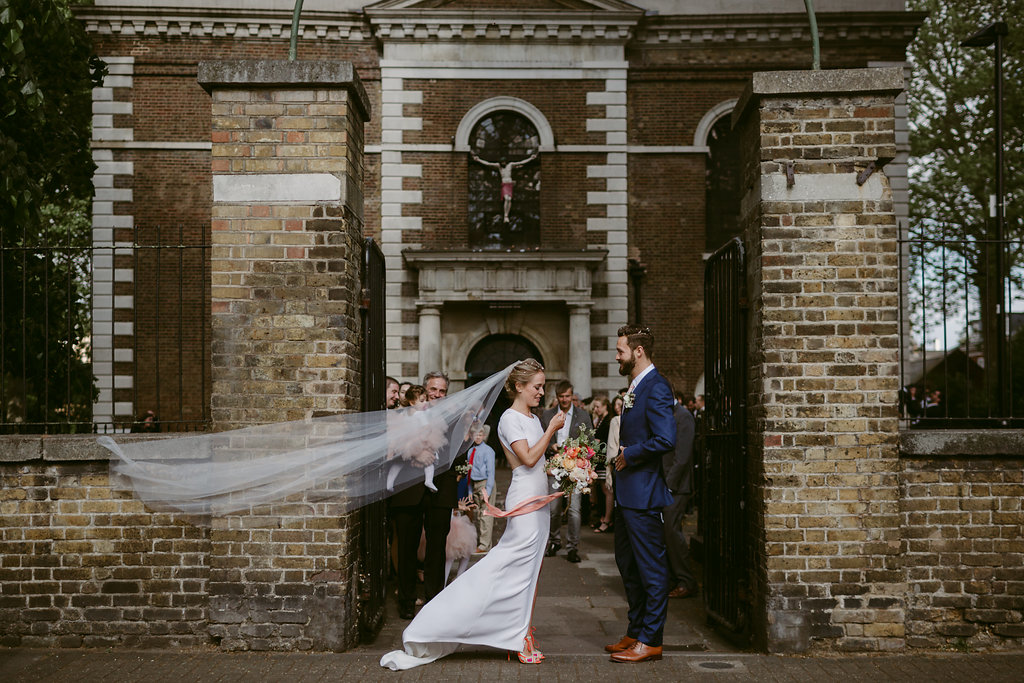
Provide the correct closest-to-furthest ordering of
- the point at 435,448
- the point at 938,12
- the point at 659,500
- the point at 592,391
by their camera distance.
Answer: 1. the point at 659,500
2. the point at 435,448
3. the point at 592,391
4. the point at 938,12

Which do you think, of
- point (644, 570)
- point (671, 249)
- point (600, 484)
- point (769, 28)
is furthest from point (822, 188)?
point (769, 28)

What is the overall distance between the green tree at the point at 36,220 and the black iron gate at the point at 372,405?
207 cm

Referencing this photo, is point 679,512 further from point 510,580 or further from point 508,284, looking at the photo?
point 508,284

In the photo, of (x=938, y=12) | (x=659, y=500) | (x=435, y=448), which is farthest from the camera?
(x=938, y=12)

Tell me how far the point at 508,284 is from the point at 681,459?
352 inches

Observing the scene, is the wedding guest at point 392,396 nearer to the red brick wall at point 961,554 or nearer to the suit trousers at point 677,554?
the suit trousers at point 677,554

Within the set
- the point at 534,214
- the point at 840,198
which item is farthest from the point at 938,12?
the point at 840,198

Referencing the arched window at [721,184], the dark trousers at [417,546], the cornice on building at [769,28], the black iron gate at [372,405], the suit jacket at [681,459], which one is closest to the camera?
the black iron gate at [372,405]

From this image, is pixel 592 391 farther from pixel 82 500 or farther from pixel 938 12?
pixel 938 12

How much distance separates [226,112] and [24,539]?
11.0ft

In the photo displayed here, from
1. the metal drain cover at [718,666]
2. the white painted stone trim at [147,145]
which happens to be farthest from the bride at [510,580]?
the white painted stone trim at [147,145]

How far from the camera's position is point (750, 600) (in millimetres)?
6160

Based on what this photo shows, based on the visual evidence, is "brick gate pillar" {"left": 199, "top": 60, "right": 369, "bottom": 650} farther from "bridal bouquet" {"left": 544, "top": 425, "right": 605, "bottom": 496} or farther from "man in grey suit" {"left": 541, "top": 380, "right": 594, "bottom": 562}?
"man in grey suit" {"left": 541, "top": 380, "right": 594, "bottom": 562}

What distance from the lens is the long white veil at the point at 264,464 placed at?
595cm
